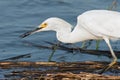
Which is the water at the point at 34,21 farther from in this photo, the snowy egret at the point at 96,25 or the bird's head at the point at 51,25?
the bird's head at the point at 51,25

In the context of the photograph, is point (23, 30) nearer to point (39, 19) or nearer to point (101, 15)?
point (39, 19)

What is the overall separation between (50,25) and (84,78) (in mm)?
1723

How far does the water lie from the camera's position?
36.6 feet

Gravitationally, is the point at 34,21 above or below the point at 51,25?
below

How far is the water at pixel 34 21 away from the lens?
11.2 metres

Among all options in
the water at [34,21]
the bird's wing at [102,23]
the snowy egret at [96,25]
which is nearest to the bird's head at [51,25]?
the snowy egret at [96,25]

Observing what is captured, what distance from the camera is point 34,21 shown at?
13.7m

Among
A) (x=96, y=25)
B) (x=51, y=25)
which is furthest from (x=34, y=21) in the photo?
(x=96, y=25)

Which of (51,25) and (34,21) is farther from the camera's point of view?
(34,21)

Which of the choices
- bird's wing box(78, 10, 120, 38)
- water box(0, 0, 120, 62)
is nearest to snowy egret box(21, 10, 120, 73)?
bird's wing box(78, 10, 120, 38)

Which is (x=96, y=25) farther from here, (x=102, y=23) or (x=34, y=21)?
(x=34, y=21)

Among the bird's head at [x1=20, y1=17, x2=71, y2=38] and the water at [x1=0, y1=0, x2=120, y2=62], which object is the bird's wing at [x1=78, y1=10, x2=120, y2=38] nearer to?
the bird's head at [x1=20, y1=17, x2=71, y2=38]

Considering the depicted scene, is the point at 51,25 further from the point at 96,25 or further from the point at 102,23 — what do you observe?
the point at 102,23

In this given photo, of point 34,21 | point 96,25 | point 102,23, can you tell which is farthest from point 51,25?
point 34,21
